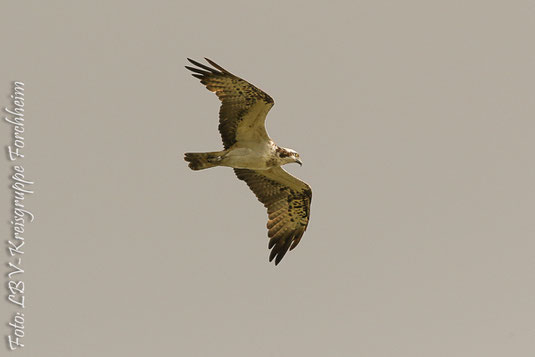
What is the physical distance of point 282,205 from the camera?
19281 mm

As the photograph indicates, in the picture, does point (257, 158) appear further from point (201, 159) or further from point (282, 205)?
point (282, 205)

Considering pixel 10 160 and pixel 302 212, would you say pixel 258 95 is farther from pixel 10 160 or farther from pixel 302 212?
pixel 10 160

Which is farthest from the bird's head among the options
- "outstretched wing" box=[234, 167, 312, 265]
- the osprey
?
"outstretched wing" box=[234, 167, 312, 265]

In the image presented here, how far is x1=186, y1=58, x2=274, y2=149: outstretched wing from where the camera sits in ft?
55.5

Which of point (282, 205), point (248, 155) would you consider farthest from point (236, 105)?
A: point (282, 205)

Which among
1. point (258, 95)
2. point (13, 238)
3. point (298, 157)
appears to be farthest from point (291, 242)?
point (13, 238)

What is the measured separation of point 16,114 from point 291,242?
602 cm

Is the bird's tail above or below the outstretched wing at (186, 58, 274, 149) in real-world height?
below

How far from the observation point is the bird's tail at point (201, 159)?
17.4 meters

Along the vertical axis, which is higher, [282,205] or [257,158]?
[257,158]

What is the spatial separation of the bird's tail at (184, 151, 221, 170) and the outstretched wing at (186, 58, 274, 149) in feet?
1.23

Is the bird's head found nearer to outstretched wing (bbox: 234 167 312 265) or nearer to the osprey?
the osprey

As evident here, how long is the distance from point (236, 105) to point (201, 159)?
1198 millimetres

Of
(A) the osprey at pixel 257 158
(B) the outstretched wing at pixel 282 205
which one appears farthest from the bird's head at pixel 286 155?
(B) the outstretched wing at pixel 282 205
